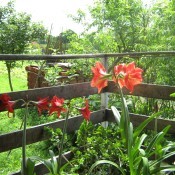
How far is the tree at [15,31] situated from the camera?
601cm

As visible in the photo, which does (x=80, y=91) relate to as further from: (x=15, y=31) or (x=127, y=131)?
(x=15, y=31)

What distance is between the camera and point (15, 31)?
241 inches

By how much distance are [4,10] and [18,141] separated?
19.0 ft

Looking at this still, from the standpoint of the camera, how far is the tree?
237 inches

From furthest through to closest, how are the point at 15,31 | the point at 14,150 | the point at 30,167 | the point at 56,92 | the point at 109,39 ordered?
the point at 15,31
the point at 109,39
the point at 14,150
the point at 56,92
the point at 30,167

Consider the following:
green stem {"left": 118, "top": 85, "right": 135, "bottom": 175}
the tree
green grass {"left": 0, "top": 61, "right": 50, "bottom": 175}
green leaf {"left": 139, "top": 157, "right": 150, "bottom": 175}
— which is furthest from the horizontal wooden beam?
Result: the tree

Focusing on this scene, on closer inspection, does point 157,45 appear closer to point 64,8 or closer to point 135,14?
point 135,14

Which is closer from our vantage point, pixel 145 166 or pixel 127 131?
pixel 145 166

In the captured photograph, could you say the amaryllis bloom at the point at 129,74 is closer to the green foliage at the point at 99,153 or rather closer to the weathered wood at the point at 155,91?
the green foliage at the point at 99,153

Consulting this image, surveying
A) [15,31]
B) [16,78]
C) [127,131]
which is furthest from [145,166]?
[16,78]

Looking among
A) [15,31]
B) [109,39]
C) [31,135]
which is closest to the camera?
[31,135]

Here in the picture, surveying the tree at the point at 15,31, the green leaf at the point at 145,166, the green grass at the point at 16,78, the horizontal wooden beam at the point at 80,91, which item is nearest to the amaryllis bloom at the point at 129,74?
the green leaf at the point at 145,166

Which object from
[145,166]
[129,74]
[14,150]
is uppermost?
[129,74]

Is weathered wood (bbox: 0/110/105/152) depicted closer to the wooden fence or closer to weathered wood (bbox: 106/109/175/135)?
the wooden fence
